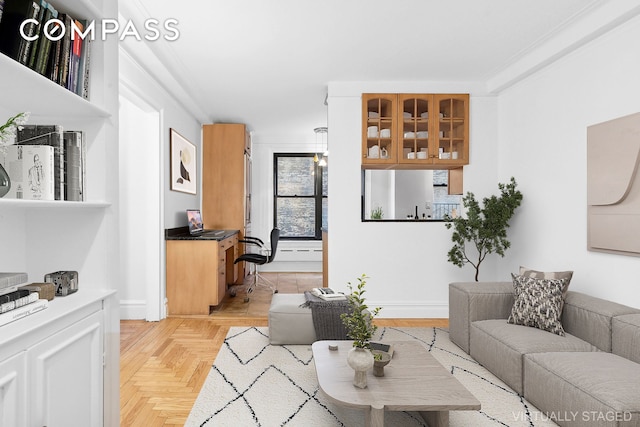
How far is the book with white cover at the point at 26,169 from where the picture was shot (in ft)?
4.51

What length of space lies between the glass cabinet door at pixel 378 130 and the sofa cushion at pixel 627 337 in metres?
2.60

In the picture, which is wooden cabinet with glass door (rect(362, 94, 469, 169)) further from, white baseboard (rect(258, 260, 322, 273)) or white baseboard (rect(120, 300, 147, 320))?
white baseboard (rect(258, 260, 322, 273))

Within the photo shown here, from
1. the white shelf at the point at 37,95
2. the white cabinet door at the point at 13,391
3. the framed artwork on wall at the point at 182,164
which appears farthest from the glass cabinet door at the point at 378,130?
the white cabinet door at the point at 13,391

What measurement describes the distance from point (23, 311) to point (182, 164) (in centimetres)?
388

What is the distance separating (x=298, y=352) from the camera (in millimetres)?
3293

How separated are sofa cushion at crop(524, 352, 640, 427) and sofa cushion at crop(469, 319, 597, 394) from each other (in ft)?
0.31

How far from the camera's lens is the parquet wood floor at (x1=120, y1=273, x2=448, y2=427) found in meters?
2.37

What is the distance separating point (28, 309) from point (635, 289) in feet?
11.5

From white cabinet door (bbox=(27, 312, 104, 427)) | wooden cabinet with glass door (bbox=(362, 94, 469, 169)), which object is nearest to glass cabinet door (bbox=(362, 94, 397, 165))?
wooden cabinet with glass door (bbox=(362, 94, 469, 169))

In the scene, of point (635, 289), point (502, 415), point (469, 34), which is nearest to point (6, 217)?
point (502, 415)

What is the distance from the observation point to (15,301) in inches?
50.4

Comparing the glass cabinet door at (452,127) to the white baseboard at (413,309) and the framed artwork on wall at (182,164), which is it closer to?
the white baseboard at (413,309)

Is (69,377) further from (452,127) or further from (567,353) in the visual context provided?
(452,127)

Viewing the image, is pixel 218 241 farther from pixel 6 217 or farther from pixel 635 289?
pixel 635 289
